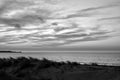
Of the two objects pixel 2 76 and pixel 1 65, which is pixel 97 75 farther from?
pixel 1 65

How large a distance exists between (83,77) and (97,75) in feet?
1.55

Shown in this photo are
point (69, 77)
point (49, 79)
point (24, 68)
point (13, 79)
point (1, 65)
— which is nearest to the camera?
point (13, 79)

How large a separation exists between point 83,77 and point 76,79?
0.25 metres

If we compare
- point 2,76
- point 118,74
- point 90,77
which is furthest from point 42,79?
point 118,74

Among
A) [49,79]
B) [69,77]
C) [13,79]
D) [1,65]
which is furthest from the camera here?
[1,65]

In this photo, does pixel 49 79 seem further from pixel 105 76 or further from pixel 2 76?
pixel 105 76

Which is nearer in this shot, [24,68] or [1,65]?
[24,68]

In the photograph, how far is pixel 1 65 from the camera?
24.5 ft

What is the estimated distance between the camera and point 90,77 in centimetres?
494

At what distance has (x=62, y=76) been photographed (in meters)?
5.22

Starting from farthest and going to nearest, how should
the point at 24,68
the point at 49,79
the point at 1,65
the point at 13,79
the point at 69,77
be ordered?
the point at 1,65
the point at 24,68
the point at 69,77
the point at 49,79
the point at 13,79

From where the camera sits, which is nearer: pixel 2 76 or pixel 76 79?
pixel 2 76

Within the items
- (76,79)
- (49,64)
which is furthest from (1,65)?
(76,79)

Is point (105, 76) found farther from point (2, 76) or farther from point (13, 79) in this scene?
point (2, 76)
